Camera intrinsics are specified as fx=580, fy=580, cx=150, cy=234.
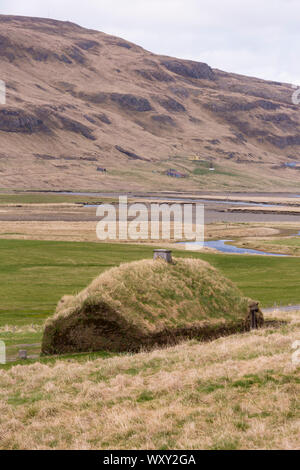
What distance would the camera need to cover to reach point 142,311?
1128 inches

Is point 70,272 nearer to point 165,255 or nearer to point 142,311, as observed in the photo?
point 165,255

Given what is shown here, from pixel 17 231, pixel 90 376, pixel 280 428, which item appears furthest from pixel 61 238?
pixel 280 428

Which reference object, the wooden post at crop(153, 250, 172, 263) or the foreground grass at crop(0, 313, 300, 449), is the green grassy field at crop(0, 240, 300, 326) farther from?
the foreground grass at crop(0, 313, 300, 449)

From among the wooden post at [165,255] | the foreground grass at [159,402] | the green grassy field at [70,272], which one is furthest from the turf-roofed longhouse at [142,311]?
the green grassy field at [70,272]

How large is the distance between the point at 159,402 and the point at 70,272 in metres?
47.3

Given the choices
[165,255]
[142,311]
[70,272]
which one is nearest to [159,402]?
Result: [142,311]

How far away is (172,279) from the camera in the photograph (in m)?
31.2

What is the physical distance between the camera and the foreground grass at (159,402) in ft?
45.5

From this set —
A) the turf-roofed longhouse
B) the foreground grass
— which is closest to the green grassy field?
the turf-roofed longhouse

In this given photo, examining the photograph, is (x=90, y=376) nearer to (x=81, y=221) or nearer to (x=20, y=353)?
(x=20, y=353)

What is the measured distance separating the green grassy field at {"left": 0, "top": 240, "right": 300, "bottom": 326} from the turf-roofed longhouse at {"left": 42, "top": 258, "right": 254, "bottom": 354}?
37.2ft

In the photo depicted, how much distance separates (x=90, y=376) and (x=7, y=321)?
19300mm

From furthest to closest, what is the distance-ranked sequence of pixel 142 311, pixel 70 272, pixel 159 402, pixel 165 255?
1. pixel 70 272
2. pixel 165 255
3. pixel 142 311
4. pixel 159 402
